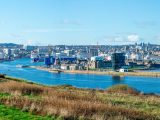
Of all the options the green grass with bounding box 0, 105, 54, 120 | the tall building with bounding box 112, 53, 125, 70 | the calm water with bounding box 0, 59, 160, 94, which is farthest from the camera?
the tall building with bounding box 112, 53, 125, 70

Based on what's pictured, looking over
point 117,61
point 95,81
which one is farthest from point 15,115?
point 117,61

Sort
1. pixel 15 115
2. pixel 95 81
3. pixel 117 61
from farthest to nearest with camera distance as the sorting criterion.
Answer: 1. pixel 117 61
2. pixel 95 81
3. pixel 15 115

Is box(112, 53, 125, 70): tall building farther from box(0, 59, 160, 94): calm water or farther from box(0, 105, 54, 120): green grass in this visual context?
box(0, 105, 54, 120): green grass

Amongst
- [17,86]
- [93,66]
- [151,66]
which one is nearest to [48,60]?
[93,66]

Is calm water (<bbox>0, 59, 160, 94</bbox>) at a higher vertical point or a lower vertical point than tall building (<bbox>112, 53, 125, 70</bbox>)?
lower

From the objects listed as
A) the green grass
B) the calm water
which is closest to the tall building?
the calm water

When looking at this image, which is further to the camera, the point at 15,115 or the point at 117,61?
the point at 117,61

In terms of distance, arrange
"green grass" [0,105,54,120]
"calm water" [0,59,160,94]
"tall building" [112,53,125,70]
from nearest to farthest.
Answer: "green grass" [0,105,54,120] → "calm water" [0,59,160,94] → "tall building" [112,53,125,70]

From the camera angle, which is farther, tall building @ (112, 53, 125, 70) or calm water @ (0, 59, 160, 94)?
tall building @ (112, 53, 125, 70)

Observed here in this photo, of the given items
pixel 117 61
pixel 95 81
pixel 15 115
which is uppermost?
pixel 15 115

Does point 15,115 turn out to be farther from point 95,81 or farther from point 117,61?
point 117,61

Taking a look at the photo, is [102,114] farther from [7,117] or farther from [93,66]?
[93,66]
